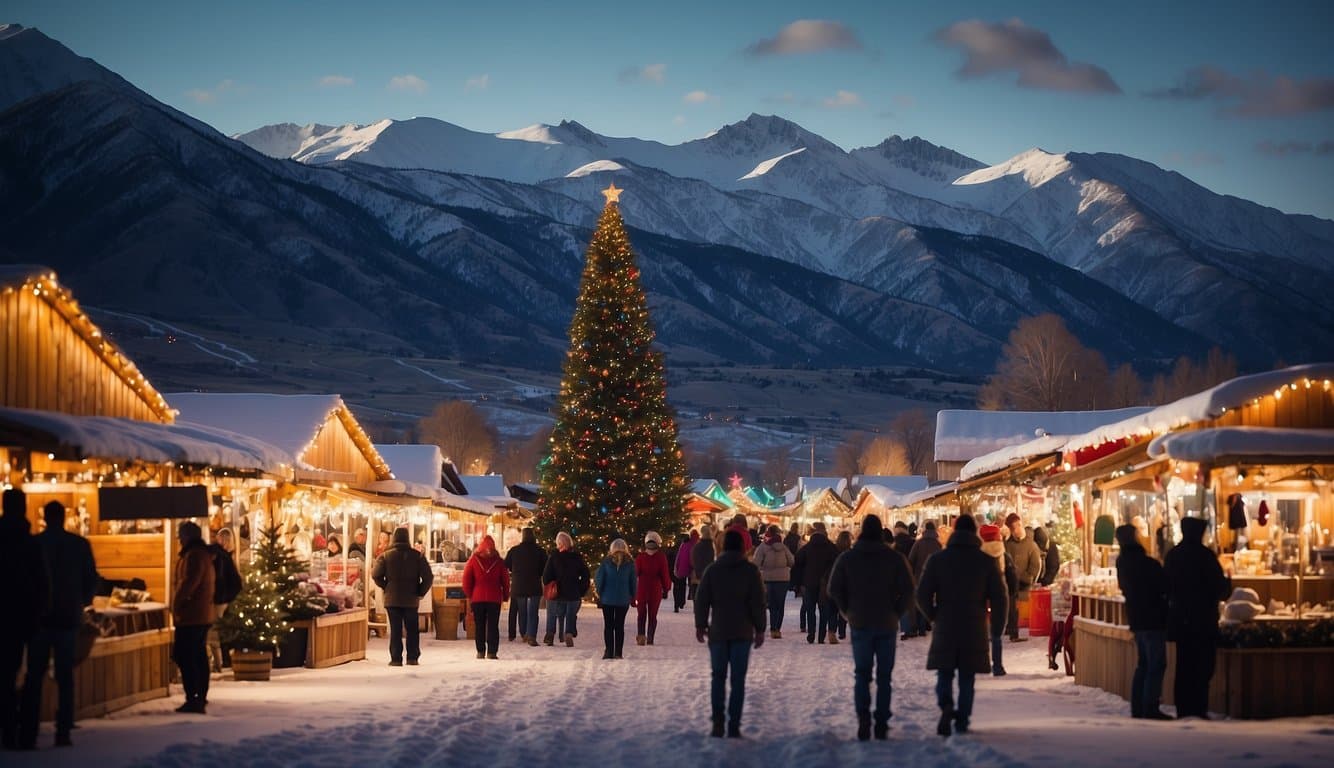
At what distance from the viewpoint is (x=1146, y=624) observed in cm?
1293

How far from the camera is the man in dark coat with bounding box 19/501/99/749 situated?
36.2ft

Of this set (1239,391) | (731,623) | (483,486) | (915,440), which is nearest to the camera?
(731,623)

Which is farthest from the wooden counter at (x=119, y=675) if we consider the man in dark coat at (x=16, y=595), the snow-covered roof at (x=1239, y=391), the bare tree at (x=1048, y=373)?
the bare tree at (x=1048, y=373)

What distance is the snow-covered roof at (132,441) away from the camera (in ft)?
42.4

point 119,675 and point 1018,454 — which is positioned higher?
point 1018,454

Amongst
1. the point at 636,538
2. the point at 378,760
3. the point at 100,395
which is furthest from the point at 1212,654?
the point at 636,538

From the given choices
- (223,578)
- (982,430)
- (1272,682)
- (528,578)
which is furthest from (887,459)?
(1272,682)

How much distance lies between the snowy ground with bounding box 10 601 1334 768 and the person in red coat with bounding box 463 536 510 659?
1.96m

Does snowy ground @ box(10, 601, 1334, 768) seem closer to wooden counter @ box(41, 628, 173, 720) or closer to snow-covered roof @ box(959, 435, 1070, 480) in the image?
wooden counter @ box(41, 628, 173, 720)

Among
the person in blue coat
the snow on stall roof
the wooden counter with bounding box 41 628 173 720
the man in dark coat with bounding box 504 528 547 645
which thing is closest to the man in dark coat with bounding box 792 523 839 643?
the person in blue coat

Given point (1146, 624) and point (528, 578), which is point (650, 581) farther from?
point (1146, 624)

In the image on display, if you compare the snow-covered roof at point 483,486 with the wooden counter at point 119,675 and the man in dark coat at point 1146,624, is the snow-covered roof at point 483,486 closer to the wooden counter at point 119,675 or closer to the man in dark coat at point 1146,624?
the wooden counter at point 119,675

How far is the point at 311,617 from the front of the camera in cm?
1830

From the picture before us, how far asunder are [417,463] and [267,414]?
655 inches
